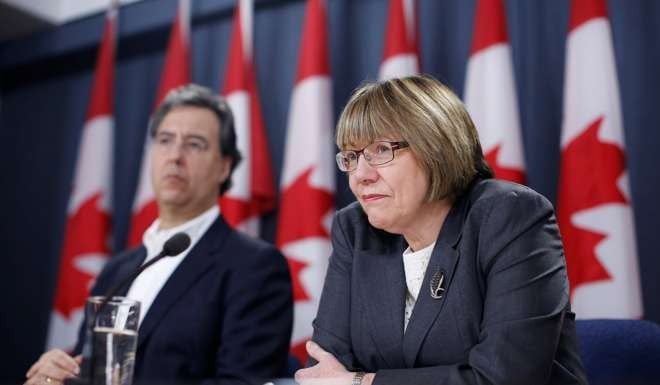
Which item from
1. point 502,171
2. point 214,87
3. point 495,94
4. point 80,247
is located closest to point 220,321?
point 502,171

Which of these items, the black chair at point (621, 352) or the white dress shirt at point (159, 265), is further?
the white dress shirt at point (159, 265)

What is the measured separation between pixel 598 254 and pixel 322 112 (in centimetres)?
133

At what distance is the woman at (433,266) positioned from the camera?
1500 mm

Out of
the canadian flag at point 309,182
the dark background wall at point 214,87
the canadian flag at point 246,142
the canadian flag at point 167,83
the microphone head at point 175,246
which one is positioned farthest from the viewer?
the canadian flag at point 167,83

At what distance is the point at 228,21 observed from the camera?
396 centimetres

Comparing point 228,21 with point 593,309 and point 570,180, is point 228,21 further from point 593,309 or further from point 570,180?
point 593,309

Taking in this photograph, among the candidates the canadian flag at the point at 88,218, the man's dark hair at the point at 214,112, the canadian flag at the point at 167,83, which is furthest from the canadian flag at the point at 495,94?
the canadian flag at the point at 88,218

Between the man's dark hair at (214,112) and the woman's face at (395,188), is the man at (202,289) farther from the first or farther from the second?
the woman's face at (395,188)

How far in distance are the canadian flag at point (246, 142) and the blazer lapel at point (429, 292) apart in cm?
159

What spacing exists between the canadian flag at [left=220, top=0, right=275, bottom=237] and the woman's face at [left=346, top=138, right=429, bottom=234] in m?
1.45

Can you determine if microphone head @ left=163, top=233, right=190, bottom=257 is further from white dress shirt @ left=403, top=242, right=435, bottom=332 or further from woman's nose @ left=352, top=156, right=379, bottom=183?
white dress shirt @ left=403, top=242, right=435, bottom=332

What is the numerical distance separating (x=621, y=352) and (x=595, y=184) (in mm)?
801

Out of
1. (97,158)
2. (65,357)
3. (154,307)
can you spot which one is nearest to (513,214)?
(65,357)

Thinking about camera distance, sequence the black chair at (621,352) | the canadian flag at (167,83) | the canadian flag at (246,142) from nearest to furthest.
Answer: the black chair at (621,352), the canadian flag at (246,142), the canadian flag at (167,83)
